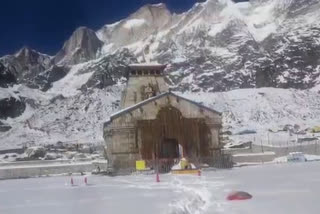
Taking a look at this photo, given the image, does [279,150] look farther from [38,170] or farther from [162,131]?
[38,170]

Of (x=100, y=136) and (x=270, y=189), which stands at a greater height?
(x=100, y=136)

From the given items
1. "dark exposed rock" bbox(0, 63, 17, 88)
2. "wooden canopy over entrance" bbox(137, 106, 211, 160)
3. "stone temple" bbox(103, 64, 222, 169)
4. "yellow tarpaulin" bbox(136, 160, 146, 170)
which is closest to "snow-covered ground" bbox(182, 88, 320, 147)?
"stone temple" bbox(103, 64, 222, 169)

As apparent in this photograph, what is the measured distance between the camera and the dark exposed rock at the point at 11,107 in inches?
5694

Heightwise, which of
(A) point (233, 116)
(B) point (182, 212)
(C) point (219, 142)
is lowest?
(B) point (182, 212)

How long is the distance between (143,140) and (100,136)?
190 ft

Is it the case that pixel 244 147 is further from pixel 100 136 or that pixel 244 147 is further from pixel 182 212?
pixel 182 212

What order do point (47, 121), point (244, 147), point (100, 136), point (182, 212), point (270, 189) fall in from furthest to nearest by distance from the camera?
point (47, 121)
point (100, 136)
point (244, 147)
point (270, 189)
point (182, 212)

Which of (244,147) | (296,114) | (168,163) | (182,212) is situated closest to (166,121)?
(168,163)

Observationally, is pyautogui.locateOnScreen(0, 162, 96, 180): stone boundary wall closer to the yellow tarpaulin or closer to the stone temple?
the stone temple

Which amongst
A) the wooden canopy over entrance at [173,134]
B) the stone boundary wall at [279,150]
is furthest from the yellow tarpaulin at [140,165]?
the stone boundary wall at [279,150]

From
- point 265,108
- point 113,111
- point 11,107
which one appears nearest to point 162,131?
point 265,108

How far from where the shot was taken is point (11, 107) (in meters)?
148

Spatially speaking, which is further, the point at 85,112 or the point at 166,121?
the point at 85,112

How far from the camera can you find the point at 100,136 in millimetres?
103500
